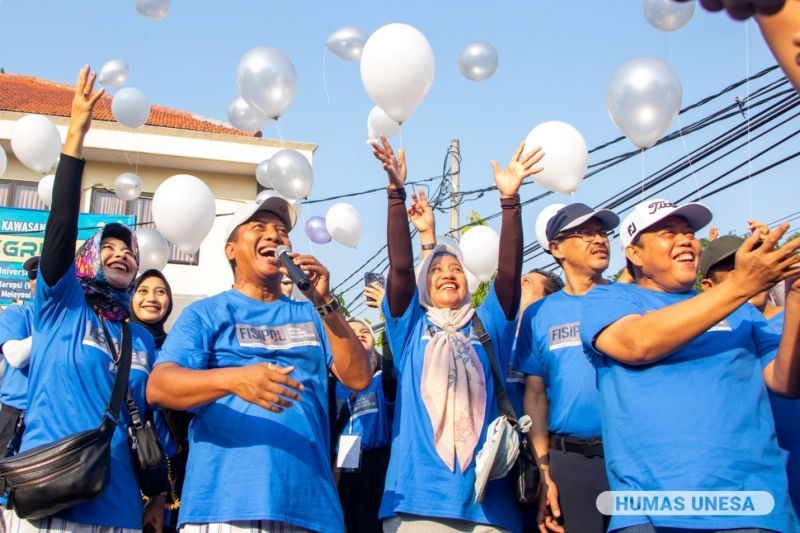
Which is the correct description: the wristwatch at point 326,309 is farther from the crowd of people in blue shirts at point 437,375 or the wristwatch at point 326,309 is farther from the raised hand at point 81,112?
the raised hand at point 81,112

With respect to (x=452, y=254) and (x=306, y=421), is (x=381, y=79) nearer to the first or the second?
(x=452, y=254)

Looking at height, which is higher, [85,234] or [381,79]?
[85,234]

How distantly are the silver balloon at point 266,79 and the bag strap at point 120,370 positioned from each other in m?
3.10

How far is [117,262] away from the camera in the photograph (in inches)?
149

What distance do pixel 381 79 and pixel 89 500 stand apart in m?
3.25

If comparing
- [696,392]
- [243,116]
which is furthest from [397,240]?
[243,116]

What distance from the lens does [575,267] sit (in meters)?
4.30

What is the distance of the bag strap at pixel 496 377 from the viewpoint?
369cm

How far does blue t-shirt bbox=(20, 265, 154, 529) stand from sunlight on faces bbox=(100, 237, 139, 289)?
35 centimetres

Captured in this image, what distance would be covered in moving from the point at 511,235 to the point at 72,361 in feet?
6.70

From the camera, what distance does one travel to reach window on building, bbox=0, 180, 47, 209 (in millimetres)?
17141

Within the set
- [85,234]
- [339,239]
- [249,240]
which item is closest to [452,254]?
[249,240]

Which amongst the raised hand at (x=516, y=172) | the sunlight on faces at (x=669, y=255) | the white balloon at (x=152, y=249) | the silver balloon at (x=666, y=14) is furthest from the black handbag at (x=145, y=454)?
the white balloon at (x=152, y=249)

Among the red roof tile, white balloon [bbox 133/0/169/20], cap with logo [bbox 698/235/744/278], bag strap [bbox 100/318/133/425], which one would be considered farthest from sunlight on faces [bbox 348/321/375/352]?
the red roof tile
